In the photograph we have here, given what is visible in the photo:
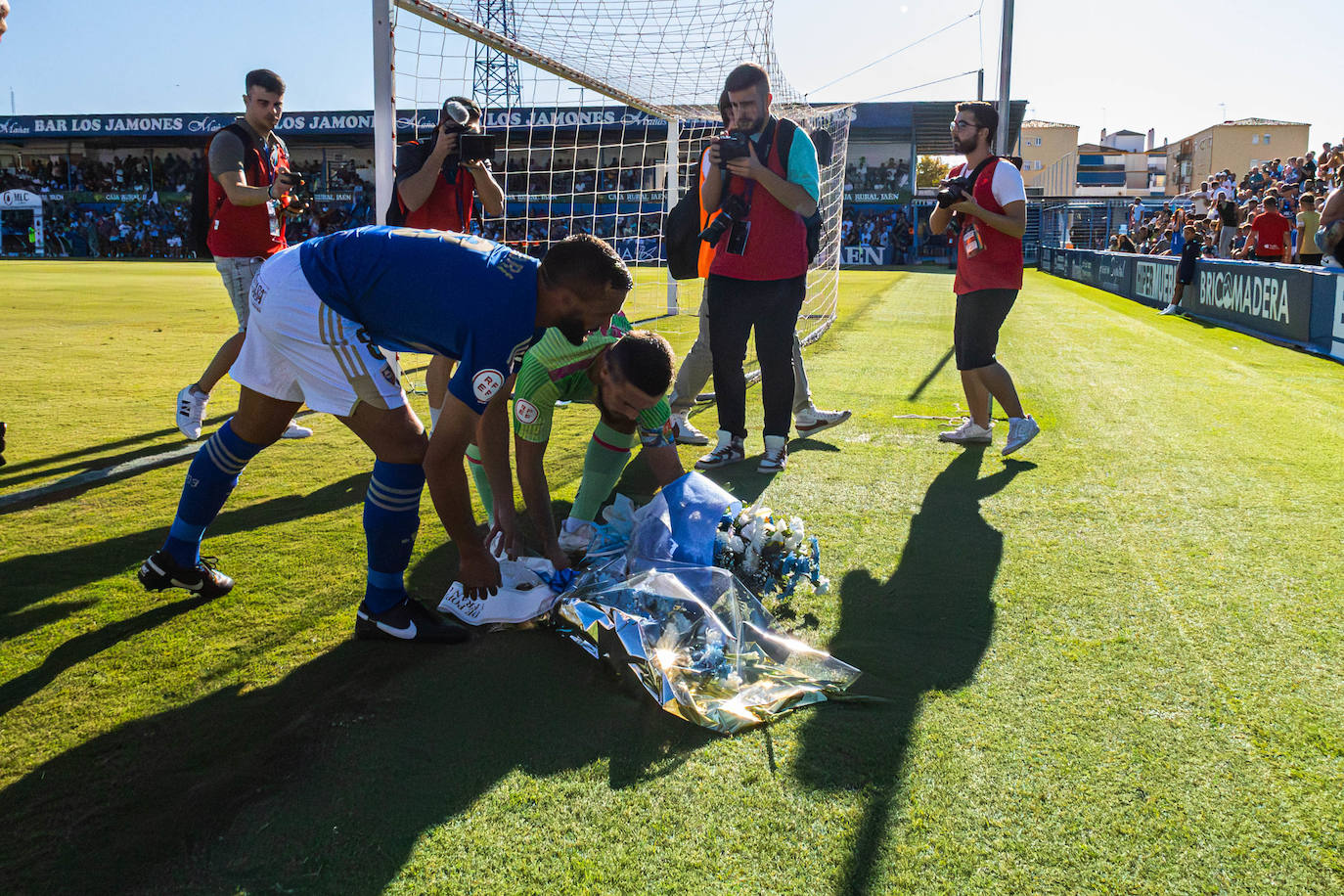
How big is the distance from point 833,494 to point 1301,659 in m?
2.09

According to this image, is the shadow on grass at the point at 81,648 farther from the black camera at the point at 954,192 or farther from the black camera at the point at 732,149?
the black camera at the point at 954,192

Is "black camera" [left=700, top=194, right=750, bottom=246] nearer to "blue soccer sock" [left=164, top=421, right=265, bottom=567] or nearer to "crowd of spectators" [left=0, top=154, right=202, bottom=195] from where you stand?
"blue soccer sock" [left=164, top=421, right=265, bottom=567]

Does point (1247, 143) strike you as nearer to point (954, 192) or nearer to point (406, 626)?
point (954, 192)

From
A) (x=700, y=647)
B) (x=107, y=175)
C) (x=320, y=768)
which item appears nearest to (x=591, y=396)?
(x=700, y=647)

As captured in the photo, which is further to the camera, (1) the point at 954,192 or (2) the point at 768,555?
(1) the point at 954,192

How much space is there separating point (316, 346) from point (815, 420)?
3625 mm

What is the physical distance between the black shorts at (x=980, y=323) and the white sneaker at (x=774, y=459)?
1.22 m

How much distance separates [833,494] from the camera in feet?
14.6

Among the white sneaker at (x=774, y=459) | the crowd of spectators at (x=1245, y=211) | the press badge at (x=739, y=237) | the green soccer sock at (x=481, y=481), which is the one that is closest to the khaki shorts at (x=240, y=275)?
the green soccer sock at (x=481, y=481)

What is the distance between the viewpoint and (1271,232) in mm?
13938

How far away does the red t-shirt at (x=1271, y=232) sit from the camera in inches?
541

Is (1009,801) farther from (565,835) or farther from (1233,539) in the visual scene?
(1233,539)

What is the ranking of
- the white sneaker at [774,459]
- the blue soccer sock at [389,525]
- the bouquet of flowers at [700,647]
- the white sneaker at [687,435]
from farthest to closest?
the white sneaker at [687,435], the white sneaker at [774,459], the blue soccer sock at [389,525], the bouquet of flowers at [700,647]

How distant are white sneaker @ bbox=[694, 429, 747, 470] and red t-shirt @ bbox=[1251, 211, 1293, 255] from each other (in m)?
12.6
